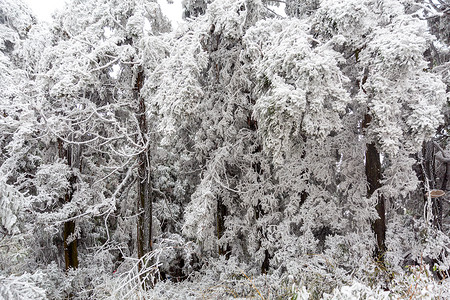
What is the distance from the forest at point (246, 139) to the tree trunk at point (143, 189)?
35 millimetres

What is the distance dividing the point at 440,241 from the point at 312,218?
2.42 meters

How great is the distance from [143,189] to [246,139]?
2882 mm

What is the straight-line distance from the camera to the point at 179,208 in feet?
35.3

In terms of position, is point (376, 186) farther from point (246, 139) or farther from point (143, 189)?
point (143, 189)

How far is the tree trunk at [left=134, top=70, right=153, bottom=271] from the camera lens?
21.4 feet

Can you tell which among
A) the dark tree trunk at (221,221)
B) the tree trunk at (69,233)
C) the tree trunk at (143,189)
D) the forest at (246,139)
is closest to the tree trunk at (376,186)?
the forest at (246,139)

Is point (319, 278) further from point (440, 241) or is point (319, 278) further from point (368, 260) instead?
point (440, 241)

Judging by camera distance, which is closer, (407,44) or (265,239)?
(407,44)

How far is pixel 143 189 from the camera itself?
6.89 metres

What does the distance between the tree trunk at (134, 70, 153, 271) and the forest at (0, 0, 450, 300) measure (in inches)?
1.4

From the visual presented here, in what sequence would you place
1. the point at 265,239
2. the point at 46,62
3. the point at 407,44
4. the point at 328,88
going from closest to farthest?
the point at 407,44 → the point at 328,88 → the point at 46,62 → the point at 265,239

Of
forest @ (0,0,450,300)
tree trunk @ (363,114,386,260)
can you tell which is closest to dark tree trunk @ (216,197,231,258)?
forest @ (0,0,450,300)

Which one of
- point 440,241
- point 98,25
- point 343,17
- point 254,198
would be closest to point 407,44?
point 343,17

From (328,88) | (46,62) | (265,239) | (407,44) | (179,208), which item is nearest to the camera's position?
(407,44)
